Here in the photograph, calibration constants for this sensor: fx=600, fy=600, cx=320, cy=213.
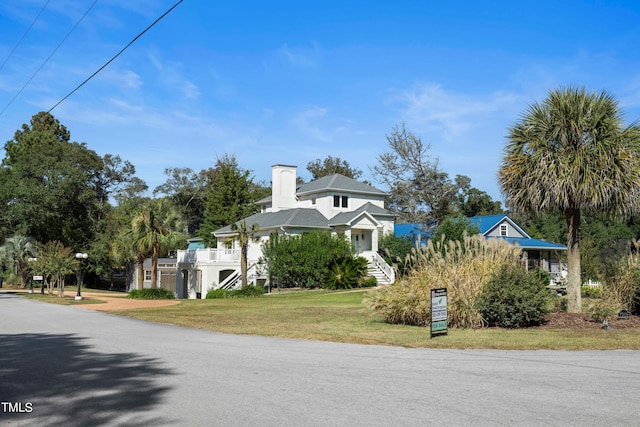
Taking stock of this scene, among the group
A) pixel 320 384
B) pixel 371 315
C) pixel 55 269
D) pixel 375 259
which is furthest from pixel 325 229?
pixel 320 384

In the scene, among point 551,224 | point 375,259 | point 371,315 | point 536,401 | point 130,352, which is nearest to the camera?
point 536,401

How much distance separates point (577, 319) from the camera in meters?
16.4

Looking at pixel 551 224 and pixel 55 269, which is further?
pixel 551 224

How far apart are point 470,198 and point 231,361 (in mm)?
73696

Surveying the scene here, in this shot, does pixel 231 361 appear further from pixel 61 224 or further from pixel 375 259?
pixel 61 224

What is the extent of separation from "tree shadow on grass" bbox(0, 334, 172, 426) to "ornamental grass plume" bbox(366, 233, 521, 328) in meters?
7.93

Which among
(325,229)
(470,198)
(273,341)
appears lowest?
(273,341)

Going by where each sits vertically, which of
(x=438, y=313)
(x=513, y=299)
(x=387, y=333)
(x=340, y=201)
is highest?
(x=340, y=201)

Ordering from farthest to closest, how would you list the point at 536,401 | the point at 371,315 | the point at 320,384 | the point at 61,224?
the point at 61,224 < the point at 371,315 < the point at 320,384 < the point at 536,401

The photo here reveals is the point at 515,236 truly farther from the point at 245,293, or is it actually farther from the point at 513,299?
the point at 513,299

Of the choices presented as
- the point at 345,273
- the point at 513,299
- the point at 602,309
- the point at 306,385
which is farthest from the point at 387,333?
the point at 345,273

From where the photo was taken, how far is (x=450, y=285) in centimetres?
1588

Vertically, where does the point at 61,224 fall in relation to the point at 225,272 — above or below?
above

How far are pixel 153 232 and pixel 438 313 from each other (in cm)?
2902
